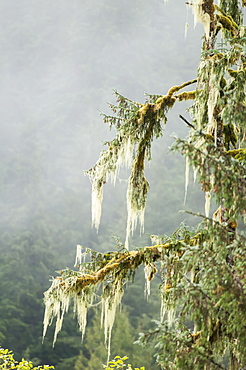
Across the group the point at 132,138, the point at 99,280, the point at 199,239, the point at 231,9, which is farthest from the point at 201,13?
the point at 99,280

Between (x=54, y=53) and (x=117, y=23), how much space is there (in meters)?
6.81

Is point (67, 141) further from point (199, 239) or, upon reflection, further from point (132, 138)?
point (199, 239)

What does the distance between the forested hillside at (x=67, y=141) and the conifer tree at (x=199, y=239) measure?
19.3 meters

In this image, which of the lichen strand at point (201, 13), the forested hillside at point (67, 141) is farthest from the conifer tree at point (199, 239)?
the forested hillside at point (67, 141)

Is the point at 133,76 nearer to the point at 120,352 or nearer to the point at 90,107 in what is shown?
the point at 90,107

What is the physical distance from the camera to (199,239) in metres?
3.40

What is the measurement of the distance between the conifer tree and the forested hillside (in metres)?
19.3

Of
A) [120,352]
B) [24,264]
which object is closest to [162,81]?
[24,264]

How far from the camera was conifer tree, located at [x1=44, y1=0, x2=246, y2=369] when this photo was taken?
2545mm

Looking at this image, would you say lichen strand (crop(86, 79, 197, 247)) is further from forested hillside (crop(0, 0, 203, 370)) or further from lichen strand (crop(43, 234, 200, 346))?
forested hillside (crop(0, 0, 203, 370))

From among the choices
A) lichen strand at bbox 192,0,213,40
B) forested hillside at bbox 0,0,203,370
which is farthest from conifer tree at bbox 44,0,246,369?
forested hillside at bbox 0,0,203,370

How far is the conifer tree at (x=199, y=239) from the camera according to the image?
2.54 meters

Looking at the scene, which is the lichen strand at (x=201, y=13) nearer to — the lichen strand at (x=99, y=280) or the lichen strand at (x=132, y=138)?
the lichen strand at (x=132, y=138)

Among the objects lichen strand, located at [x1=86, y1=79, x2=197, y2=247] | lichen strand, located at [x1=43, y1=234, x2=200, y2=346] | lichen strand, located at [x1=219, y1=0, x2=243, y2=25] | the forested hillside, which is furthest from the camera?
the forested hillside
